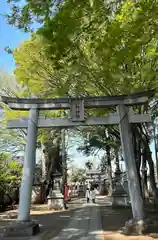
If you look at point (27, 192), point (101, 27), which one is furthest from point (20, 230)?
point (101, 27)

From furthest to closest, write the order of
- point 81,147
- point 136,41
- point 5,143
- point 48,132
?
point 81,147
point 5,143
point 48,132
point 136,41

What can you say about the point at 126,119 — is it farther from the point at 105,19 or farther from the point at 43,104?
the point at 105,19

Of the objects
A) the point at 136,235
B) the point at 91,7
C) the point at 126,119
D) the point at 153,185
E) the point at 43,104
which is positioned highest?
the point at 91,7

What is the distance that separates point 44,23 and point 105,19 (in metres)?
1.56

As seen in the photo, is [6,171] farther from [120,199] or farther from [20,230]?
[20,230]

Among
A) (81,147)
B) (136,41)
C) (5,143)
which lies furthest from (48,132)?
(136,41)

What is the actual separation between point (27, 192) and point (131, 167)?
11.7 feet

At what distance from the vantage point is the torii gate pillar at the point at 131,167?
8336 mm

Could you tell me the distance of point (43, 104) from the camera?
31.4 ft

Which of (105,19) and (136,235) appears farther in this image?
(136,235)

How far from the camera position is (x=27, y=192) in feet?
28.3

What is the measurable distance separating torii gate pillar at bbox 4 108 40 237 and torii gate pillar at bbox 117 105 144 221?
10.3 feet

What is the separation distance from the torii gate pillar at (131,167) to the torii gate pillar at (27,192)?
3.15 metres

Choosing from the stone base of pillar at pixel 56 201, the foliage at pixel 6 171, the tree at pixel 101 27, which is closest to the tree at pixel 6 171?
the foliage at pixel 6 171
